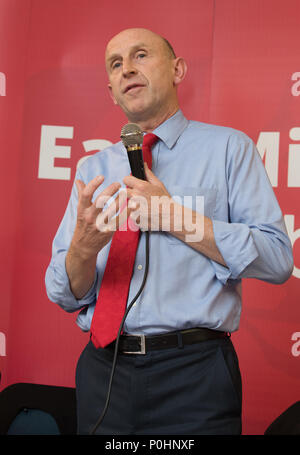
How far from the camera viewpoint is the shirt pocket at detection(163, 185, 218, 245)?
1423 mm

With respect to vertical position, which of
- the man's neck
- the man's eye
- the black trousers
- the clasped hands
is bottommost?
the black trousers

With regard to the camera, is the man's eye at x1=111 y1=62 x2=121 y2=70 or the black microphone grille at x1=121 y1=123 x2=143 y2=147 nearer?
the black microphone grille at x1=121 y1=123 x2=143 y2=147

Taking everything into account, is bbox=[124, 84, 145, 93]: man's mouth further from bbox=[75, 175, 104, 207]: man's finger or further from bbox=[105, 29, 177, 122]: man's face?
bbox=[75, 175, 104, 207]: man's finger

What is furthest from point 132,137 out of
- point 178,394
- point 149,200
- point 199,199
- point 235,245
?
point 178,394

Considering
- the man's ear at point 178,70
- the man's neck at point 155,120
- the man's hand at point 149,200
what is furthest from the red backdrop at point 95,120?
the man's hand at point 149,200

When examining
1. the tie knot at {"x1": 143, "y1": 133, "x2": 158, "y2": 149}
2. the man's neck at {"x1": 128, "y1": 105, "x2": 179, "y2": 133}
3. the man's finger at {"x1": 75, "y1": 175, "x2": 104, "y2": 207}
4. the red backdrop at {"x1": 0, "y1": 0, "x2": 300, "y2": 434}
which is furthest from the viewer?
the red backdrop at {"x1": 0, "y1": 0, "x2": 300, "y2": 434}

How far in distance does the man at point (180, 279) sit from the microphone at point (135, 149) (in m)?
0.03

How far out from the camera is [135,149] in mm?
1285

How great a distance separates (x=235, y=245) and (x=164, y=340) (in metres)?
0.32

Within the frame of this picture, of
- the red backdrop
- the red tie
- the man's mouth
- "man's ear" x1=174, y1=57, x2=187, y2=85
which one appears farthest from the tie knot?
the red backdrop

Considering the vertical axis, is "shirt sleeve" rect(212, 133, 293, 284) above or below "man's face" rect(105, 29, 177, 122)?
below

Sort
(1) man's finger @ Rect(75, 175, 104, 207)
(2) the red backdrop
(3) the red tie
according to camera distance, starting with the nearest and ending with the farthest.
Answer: (1) man's finger @ Rect(75, 175, 104, 207) < (3) the red tie < (2) the red backdrop

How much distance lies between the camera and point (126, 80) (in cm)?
160

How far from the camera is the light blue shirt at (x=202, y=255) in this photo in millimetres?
1320
